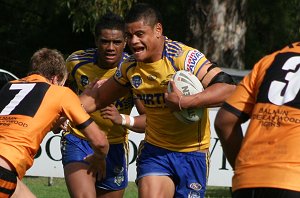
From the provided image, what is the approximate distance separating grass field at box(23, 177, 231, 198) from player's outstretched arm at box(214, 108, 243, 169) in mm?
7092

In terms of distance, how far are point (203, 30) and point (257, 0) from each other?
7327mm

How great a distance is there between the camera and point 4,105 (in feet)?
22.6

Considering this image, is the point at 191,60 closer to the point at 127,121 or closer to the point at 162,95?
the point at 162,95

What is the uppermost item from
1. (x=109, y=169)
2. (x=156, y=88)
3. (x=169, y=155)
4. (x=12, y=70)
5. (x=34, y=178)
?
(x=156, y=88)

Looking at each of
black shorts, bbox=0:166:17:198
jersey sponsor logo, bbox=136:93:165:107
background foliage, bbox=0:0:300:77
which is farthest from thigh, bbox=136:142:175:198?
background foliage, bbox=0:0:300:77

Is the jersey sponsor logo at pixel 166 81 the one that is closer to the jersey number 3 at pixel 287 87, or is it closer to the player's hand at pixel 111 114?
the player's hand at pixel 111 114

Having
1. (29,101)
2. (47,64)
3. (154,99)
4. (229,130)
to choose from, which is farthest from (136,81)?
(229,130)

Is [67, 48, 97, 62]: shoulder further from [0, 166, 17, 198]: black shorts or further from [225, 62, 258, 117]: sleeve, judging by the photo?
[225, 62, 258, 117]: sleeve

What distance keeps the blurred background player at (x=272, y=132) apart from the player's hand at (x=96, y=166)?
8.62 feet

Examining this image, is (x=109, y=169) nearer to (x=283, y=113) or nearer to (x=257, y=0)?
(x=283, y=113)

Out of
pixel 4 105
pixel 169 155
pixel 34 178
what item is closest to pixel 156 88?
pixel 169 155

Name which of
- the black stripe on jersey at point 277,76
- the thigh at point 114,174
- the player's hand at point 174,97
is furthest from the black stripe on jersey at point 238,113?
the thigh at point 114,174

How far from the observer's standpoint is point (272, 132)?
5141 millimetres

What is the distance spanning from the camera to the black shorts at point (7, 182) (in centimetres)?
663
